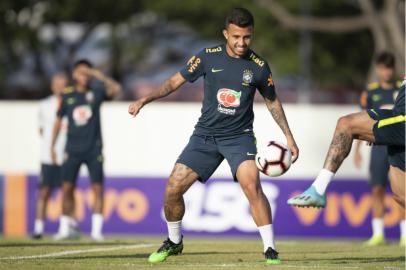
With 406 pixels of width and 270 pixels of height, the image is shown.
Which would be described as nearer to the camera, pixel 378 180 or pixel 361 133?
pixel 361 133

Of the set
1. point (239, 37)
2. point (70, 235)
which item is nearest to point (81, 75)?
point (70, 235)

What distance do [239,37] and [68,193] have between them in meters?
7.07

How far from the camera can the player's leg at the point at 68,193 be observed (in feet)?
57.4

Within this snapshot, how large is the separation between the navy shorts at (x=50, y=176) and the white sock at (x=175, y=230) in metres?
7.72

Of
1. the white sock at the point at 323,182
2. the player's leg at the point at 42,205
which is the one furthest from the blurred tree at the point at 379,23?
the white sock at the point at 323,182

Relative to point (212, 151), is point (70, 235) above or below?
below

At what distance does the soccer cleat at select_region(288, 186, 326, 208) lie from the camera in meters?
10.3

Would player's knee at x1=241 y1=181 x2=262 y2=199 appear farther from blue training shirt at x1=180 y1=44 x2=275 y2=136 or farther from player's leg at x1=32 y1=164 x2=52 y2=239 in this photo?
player's leg at x1=32 y1=164 x2=52 y2=239

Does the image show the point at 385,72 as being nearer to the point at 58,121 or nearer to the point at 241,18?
the point at 58,121

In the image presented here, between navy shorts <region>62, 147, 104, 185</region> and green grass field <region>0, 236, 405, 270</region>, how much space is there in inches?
89.1

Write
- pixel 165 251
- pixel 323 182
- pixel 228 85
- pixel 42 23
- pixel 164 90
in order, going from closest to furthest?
1. pixel 323 182
2. pixel 228 85
3. pixel 164 90
4. pixel 165 251
5. pixel 42 23

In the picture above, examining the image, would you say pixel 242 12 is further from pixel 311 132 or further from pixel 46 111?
pixel 311 132

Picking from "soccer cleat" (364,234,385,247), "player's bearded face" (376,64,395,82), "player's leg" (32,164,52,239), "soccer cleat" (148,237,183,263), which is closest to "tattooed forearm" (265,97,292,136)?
"soccer cleat" (148,237,183,263)

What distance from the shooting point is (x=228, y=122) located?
11641 mm
